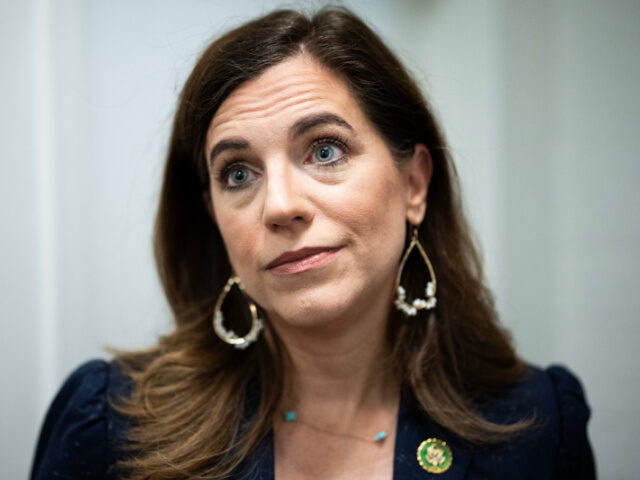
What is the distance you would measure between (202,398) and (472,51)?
123 centimetres

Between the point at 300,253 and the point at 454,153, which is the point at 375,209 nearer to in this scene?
the point at 300,253

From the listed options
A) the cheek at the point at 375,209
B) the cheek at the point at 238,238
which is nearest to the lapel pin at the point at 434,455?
the cheek at the point at 375,209

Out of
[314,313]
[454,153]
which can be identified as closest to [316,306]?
[314,313]

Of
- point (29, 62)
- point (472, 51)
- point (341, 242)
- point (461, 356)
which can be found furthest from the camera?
point (472, 51)

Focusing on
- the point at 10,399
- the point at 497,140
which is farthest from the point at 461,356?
A: the point at 10,399

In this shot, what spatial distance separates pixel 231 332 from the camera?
127 centimetres

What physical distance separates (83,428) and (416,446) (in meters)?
0.69

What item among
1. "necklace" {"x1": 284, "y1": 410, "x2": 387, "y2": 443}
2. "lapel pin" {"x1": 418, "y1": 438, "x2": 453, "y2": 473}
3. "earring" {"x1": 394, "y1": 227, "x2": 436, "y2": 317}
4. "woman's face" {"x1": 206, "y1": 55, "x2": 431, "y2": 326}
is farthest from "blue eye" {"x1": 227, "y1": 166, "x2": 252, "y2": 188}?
"lapel pin" {"x1": 418, "y1": 438, "x2": 453, "y2": 473}

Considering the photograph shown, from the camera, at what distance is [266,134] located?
3.36 feet

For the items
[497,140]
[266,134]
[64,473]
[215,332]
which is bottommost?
[64,473]

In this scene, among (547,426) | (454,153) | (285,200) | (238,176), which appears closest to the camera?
(285,200)

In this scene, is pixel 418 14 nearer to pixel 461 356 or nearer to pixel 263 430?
pixel 461 356

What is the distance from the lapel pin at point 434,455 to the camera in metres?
1.11

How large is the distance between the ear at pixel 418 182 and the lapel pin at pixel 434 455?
463 mm
